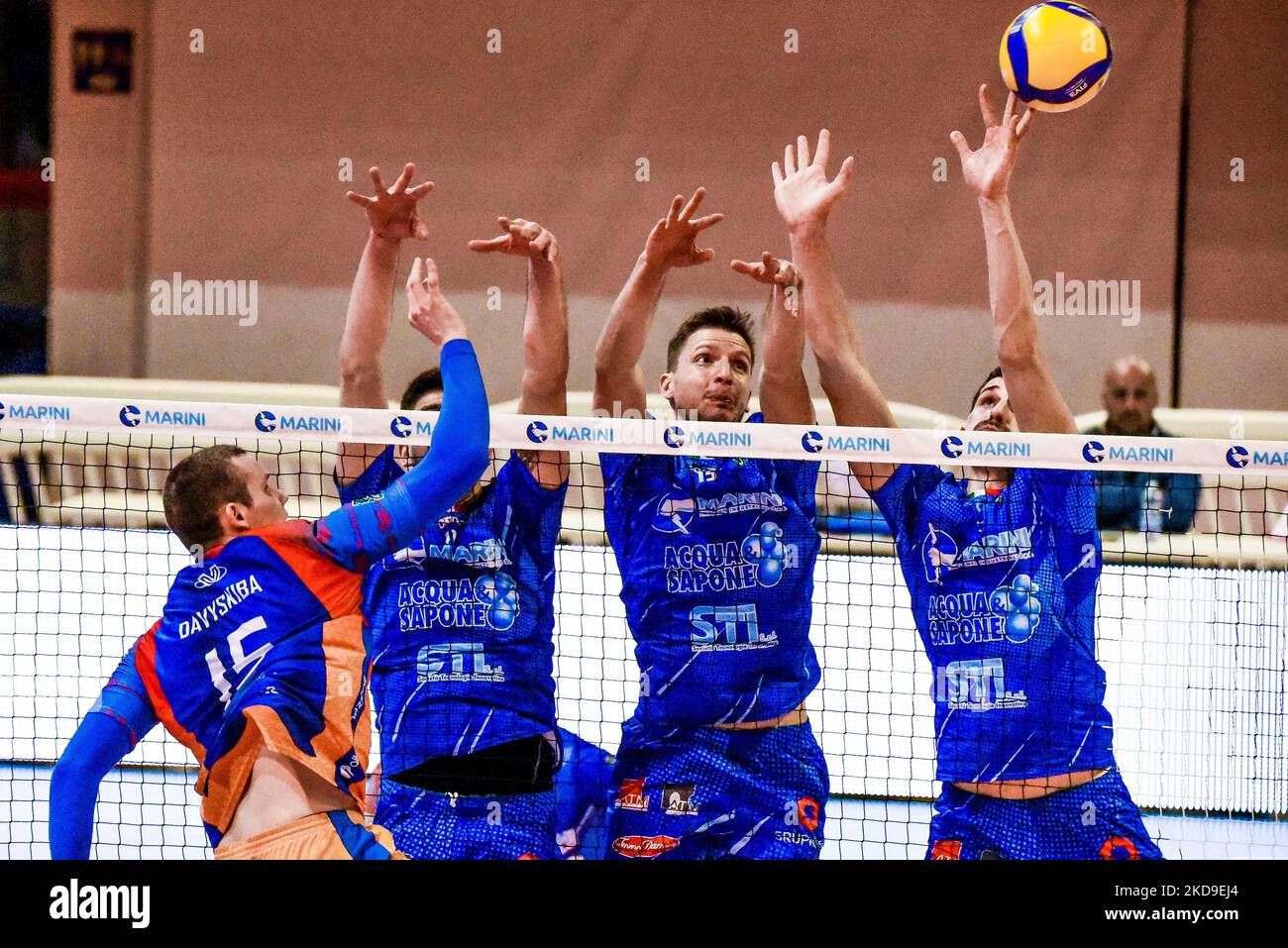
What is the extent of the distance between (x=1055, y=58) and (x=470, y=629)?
3098 mm

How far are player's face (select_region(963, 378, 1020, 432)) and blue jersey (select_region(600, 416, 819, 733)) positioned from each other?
2.34 ft

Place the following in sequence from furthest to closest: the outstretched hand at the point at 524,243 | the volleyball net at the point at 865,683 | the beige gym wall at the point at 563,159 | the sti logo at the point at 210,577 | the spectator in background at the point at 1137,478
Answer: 1. the beige gym wall at the point at 563,159
2. the spectator in background at the point at 1137,478
3. the volleyball net at the point at 865,683
4. the outstretched hand at the point at 524,243
5. the sti logo at the point at 210,577

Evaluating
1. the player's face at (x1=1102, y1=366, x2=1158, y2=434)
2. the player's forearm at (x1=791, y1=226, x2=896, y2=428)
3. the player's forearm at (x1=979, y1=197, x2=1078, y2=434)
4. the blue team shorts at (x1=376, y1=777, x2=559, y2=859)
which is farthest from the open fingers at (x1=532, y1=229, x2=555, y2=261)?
the player's face at (x1=1102, y1=366, x2=1158, y2=434)

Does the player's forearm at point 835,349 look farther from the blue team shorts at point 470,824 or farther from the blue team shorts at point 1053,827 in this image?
the blue team shorts at point 470,824

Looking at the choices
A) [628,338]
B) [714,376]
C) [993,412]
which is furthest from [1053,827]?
[628,338]

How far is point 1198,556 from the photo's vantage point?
6.22 metres

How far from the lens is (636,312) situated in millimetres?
4281

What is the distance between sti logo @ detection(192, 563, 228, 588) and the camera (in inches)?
149

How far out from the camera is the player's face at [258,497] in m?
3.96

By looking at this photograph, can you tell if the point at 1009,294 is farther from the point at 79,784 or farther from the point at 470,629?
the point at 79,784

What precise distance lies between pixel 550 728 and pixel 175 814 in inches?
97.0

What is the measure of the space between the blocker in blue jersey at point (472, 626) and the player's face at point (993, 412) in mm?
1484

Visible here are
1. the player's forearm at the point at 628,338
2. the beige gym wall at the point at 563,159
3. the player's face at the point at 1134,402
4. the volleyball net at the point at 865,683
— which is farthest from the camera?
the beige gym wall at the point at 563,159

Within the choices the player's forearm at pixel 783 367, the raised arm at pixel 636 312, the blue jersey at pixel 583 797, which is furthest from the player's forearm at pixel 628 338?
the blue jersey at pixel 583 797
